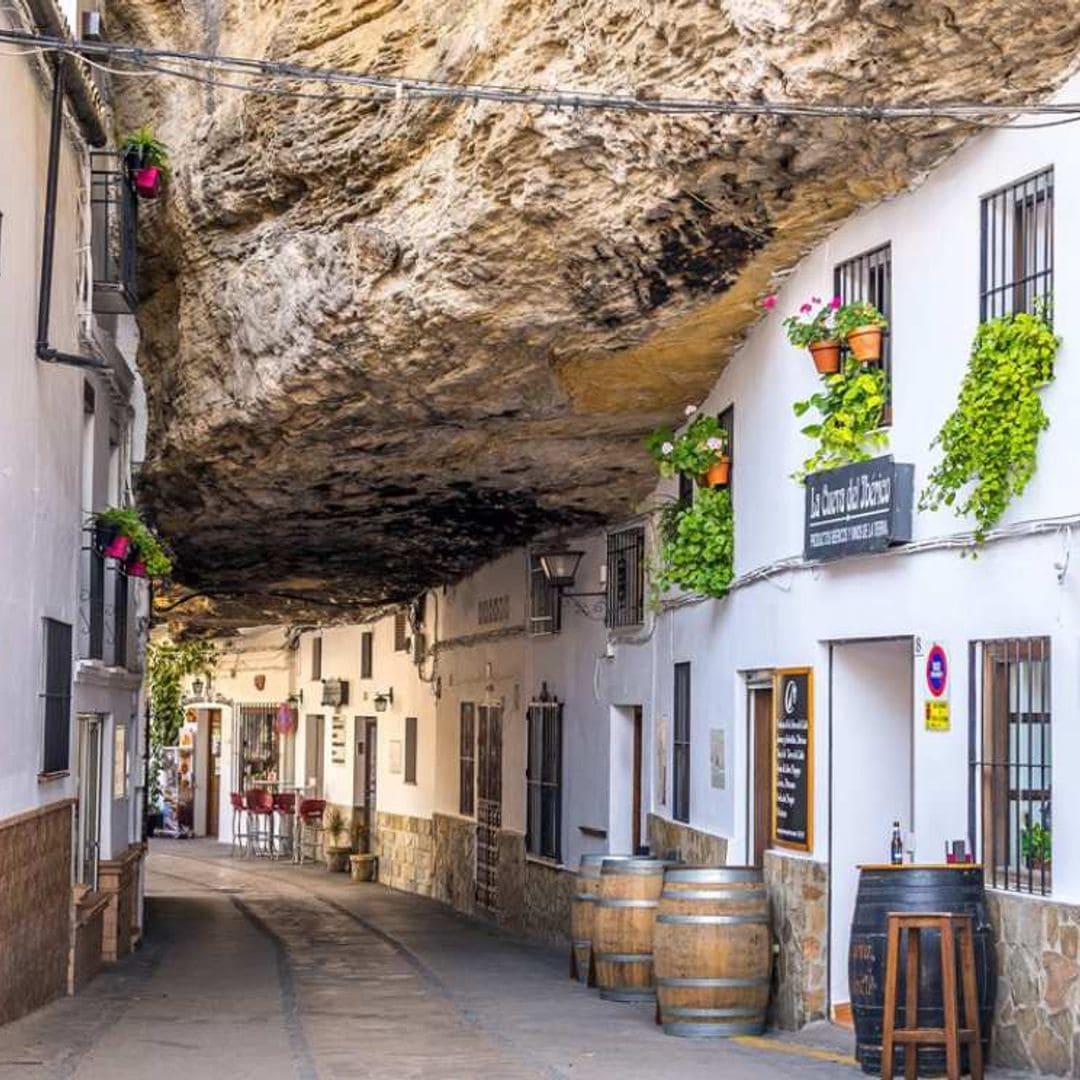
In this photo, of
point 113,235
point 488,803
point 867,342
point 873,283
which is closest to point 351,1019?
point 867,342

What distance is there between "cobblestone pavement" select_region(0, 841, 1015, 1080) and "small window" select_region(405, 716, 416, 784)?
7.25 m

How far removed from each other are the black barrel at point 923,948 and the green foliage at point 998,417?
175 centimetres

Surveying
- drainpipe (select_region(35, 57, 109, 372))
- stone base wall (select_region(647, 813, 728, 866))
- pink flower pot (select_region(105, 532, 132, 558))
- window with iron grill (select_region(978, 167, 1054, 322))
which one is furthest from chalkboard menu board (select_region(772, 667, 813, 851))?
pink flower pot (select_region(105, 532, 132, 558))

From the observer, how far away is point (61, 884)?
48.0 feet

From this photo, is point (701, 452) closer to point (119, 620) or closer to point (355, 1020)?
point (355, 1020)

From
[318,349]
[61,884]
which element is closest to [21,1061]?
[61,884]

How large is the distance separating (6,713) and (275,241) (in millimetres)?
4458

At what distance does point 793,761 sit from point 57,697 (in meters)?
5.36

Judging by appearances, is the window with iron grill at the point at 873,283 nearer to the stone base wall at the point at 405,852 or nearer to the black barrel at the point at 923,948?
the black barrel at the point at 923,948

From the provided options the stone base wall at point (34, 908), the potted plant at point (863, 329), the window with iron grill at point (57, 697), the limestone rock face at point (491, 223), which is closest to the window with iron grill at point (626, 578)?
the limestone rock face at point (491, 223)

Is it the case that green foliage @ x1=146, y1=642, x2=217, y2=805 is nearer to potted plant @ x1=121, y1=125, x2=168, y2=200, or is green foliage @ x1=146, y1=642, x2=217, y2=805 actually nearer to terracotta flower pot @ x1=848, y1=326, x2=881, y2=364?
potted plant @ x1=121, y1=125, x2=168, y2=200

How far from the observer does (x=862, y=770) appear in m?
12.2

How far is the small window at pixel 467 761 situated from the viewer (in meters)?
26.1

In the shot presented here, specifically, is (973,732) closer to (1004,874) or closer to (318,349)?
(1004,874)
